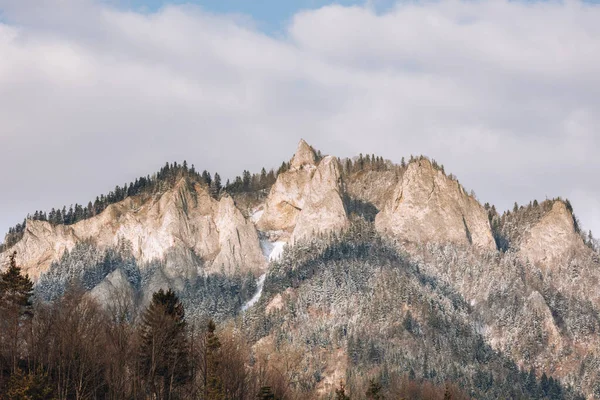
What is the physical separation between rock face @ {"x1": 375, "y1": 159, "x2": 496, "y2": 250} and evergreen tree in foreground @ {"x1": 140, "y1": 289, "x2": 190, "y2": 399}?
107541 millimetres

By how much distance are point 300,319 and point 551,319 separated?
4412 cm

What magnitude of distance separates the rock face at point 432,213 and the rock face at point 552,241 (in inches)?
340

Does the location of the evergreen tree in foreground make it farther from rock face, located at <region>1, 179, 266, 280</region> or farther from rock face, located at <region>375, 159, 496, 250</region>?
rock face, located at <region>375, 159, 496, 250</region>

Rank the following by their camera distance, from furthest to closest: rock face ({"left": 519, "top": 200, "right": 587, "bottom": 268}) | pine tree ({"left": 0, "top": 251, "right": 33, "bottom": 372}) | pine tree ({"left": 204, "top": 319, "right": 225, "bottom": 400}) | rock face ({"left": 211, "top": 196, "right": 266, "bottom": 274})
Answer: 1. rock face ({"left": 211, "top": 196, "right": 266, "bottom": 274})
2. rock face ({"left": 519, "top": 200, "right": 587, "bottom": 268})
3. pine tree ({"left": 204, "top": 319, "right": 225, "bottom": 400})
4. pine tree ({"left": 0, "top": 251, "right": 33, "bottom": 372})

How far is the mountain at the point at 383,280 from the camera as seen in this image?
5753 inches

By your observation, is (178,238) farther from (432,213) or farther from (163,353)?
(163,353)

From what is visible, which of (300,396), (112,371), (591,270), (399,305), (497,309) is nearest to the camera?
(112,371)

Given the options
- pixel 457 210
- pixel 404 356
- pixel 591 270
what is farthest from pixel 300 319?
pixel 591 270

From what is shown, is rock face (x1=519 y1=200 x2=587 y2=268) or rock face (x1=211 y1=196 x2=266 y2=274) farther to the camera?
rock face (x1=211 y1=196 x2=266 y2=274)

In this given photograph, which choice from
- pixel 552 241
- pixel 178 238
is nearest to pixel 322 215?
pixel 178 238

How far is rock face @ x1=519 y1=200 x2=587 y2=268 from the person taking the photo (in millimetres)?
187625

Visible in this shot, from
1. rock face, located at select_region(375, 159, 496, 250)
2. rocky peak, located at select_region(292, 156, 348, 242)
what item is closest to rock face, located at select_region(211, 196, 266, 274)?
rocky peak, located at select_region(292, 156, 348, 242)

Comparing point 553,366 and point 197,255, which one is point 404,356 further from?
point 197,255

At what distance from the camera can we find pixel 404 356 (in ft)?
467
